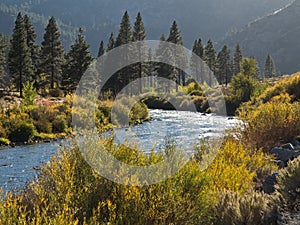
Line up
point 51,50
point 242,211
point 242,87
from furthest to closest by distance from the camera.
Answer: point 51,50 → point 242,87 → point 242,211

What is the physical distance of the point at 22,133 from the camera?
76.2 ft

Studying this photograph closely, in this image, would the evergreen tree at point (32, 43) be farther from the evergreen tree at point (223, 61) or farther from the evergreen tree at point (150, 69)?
the evergreen tree at point (223, 61)

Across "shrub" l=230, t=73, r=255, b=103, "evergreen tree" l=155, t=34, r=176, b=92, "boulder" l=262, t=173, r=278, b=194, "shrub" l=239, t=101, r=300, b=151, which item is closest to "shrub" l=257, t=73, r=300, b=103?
"shrub" l=230, t=73, r=255, b=103

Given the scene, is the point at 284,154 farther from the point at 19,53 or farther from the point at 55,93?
the point at 55,93

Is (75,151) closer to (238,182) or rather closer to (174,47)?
(238,182)

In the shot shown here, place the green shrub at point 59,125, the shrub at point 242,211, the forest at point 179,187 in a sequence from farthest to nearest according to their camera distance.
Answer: the green shrub at point 59,125, the shrub at point 242,211, the forest at point 179,187

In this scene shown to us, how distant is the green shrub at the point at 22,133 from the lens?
75.2 feet

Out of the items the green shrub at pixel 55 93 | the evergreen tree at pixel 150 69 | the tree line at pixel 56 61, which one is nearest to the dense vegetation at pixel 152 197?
the tree line at pixel 56 61

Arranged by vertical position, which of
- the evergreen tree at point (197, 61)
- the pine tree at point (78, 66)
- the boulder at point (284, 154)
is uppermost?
the evergreen tree at point (197, 61)

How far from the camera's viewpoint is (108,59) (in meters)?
59.3

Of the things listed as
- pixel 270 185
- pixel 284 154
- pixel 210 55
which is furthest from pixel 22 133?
pixel 210 55

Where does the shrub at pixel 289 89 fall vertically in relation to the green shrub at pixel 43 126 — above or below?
above

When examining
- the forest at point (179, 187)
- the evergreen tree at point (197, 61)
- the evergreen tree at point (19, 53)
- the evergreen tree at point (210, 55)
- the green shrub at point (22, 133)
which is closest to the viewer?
the forest at point (179, 187)

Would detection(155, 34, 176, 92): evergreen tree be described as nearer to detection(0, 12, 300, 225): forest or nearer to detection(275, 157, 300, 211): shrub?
detection(0, 12, 300, 225): forest
